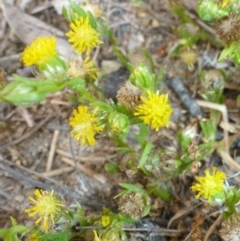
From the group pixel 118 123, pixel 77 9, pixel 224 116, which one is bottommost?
pixel 224 116

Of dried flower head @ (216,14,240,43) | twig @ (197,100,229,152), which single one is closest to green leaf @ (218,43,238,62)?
dried flower head @ (216,14,240,43)

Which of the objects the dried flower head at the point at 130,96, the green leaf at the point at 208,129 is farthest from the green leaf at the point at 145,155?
the green leaf at the point at 208,129

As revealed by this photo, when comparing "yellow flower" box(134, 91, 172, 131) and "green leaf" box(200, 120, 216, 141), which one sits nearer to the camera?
"yellow flower" box(134, 91, 172, 131)

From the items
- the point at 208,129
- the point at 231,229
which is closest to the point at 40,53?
the point at 208,129

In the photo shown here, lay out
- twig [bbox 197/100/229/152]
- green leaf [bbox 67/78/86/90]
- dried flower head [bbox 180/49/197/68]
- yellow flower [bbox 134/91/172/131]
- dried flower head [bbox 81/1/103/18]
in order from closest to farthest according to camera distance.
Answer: green leaf [bbox 67/78/86/90] < yellow flower [bbox 134/91/172/131] < twig [bbox 197/100/229/152] < dried flower head [bbox 81/1/103/18] < dried flower head [bbox 180/49/197/68]

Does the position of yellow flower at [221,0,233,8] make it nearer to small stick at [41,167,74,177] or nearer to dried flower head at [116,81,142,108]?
dried flower head at [116,81,142,108]

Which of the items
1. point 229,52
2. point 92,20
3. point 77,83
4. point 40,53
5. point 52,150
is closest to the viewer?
point 77,83

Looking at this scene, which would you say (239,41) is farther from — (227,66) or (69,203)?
(69,203)

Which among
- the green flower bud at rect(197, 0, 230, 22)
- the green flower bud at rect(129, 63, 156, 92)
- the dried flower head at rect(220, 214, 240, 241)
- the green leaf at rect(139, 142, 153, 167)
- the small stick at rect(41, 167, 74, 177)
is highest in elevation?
the green flower bud at rect(197, 0, 230, 22)

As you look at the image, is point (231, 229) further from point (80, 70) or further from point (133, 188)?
point (80, 70)
